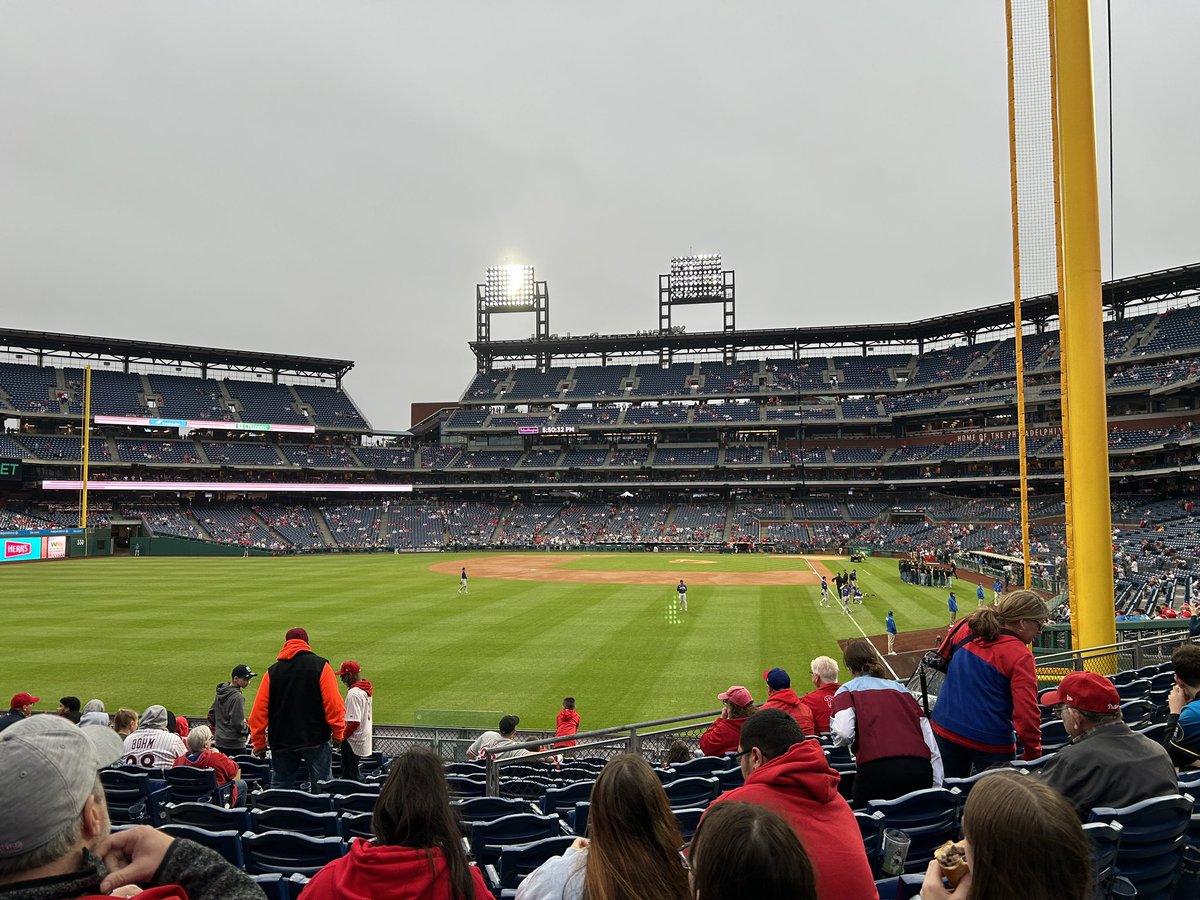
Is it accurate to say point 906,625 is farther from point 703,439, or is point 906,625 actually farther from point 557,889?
point 703,439

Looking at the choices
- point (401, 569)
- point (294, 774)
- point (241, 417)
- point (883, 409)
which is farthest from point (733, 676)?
point (241, 417)

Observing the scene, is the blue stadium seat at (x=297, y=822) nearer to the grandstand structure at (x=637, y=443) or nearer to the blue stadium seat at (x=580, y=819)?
the blue stadium seat at (x=580, y=819)

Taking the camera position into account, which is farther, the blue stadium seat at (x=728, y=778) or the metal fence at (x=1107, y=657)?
the metal fence at (x=1107, y=657)

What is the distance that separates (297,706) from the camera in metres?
8.12

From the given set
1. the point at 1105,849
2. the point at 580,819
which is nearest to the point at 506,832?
the point at 580,819

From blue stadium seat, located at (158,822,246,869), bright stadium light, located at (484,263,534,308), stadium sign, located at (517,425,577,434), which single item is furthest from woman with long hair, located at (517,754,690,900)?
bright stadium light, located at (484,263,534,308)

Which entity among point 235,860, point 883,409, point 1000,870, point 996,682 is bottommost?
point 235,860

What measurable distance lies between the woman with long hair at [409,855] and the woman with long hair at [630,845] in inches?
17.1

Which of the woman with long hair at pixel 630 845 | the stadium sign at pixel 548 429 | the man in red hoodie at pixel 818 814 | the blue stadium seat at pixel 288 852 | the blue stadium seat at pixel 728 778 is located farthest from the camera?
the stadium sign at pixel 548 429

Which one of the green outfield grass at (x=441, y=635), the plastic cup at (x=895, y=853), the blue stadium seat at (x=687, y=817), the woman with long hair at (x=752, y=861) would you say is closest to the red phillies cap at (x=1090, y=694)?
the plastic cup at (x=895, y=853)

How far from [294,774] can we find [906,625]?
24.3 metres

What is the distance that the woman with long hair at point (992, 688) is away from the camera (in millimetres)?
5570

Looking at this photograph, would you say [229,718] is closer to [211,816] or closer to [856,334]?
[211,816]

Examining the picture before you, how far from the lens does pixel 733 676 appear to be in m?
19.4
